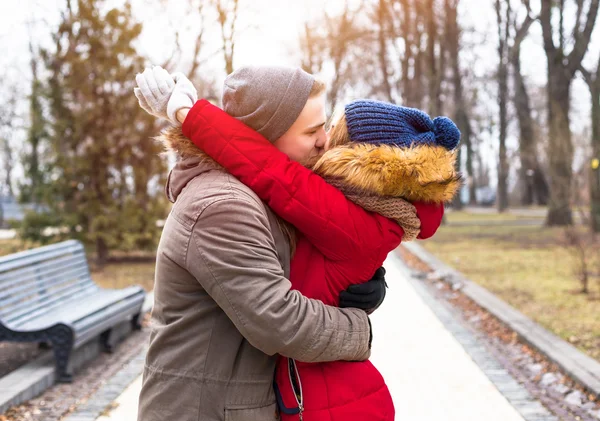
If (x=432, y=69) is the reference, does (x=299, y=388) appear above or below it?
above

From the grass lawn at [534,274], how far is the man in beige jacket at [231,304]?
197 inches

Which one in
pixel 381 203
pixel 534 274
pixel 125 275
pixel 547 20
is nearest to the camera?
pixel 381 203

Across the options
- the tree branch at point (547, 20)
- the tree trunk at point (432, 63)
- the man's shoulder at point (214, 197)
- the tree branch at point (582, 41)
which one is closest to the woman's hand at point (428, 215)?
the man's shoulder at point (214, 197)

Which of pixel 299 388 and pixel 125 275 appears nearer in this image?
pixel 299 388

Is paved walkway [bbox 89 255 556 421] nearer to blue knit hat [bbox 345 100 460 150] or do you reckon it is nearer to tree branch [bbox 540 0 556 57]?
blue knit hat [bbox 345 100 460 150]

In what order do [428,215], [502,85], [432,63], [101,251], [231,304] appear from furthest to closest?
1. [502,85]
2. [432,63]
3. [101,251]
4. [428,215]
5. [231,304]

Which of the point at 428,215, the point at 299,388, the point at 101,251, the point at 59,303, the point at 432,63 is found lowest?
the point at 101,251

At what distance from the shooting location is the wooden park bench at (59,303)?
5.68m

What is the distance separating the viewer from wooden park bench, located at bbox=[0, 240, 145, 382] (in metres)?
5.68

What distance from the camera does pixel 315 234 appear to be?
6.61 ft

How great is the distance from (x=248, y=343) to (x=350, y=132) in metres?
0.69

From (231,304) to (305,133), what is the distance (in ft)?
1.90

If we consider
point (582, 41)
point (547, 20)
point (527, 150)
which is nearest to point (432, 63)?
point (527, 150)

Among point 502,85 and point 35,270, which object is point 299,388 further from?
point 502,85
